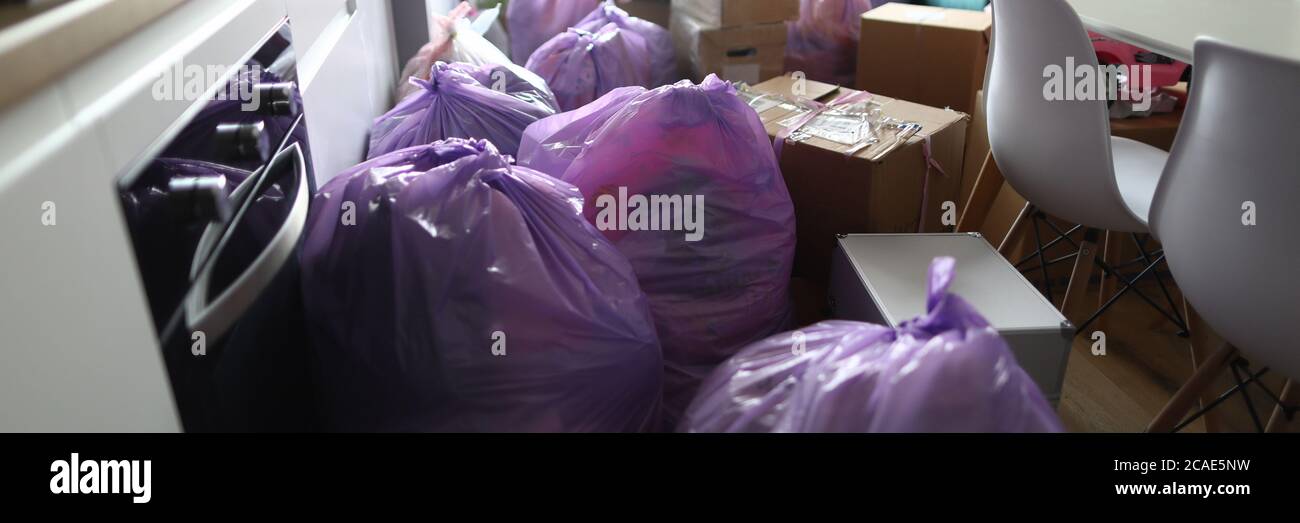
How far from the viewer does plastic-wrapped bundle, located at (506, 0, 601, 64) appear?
2.49m

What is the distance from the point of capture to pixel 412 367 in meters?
0.96

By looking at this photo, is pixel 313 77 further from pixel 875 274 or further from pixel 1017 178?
pixel 1017 178

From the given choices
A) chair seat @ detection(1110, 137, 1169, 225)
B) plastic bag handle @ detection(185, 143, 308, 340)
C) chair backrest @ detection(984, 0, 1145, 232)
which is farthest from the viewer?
chair seat @ detection(1110, 137, 1169, 225)

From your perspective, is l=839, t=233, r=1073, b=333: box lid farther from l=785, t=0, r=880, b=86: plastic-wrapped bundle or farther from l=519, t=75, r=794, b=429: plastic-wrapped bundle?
l=785, t=0, r=880, b=86: plastic-wrapped bundle

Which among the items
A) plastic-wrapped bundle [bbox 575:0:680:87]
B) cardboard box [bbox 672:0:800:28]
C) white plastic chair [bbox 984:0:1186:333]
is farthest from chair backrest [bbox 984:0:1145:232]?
plastic-wrapped bundle [bbox 575:0:680:87]

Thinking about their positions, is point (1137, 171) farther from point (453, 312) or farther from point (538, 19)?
point (538, 19)

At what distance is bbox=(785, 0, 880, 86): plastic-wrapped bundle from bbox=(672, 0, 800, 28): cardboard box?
21 centimetres

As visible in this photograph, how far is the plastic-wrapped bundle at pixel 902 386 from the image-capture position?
0.73m

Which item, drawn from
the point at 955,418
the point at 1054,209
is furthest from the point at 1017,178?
the point at 955,418

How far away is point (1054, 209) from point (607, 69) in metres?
1.14

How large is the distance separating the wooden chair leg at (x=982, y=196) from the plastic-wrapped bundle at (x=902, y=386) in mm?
1065

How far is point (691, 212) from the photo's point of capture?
4.35 feet

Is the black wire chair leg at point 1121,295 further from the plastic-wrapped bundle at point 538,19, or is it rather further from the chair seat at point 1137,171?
the plastic-wrapped bundle at point 538,19
